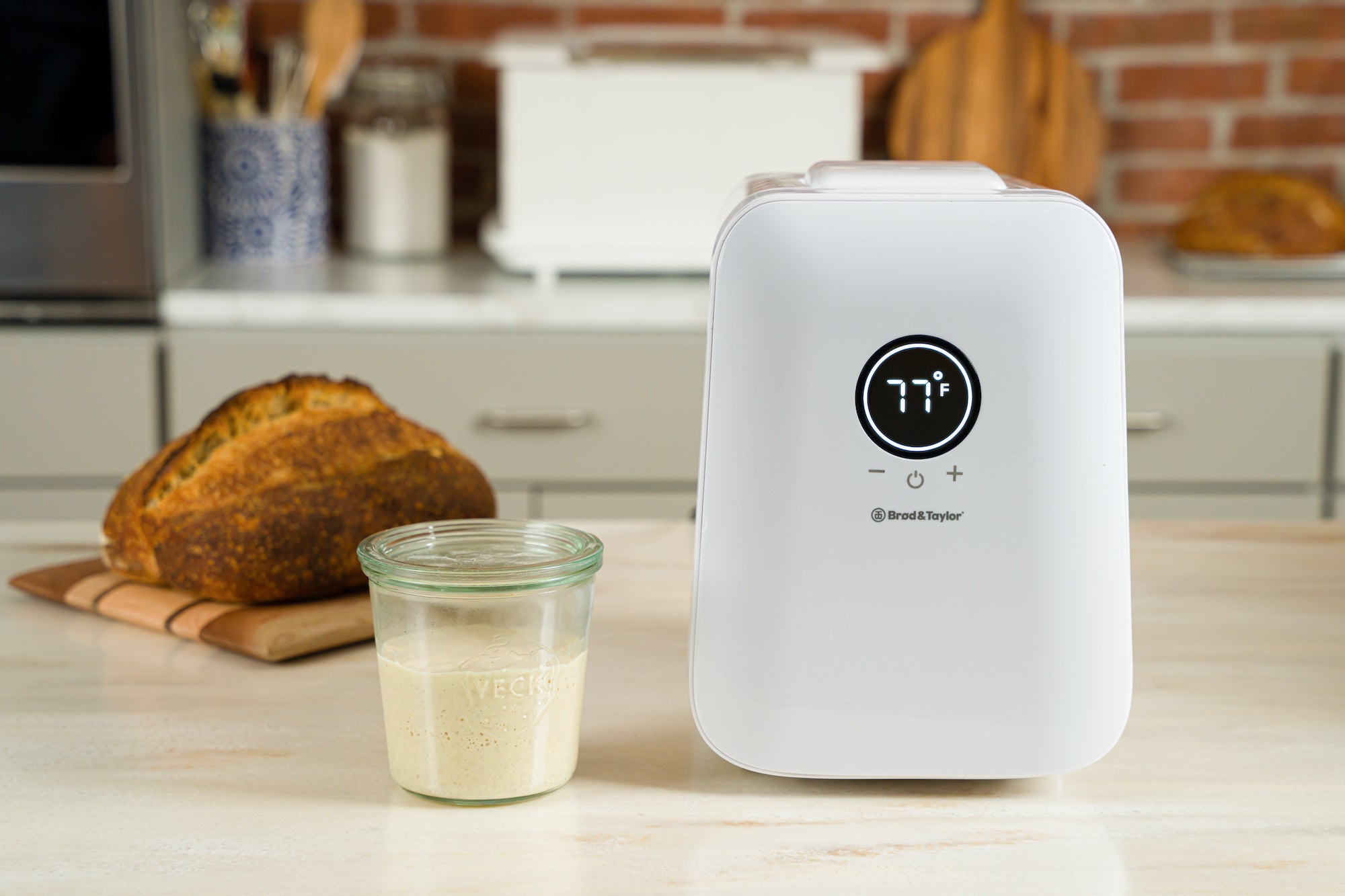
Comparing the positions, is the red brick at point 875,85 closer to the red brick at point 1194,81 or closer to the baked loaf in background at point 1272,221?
the red brick at point 1194,81

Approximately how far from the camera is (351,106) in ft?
6.81

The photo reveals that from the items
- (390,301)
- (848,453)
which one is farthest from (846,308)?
(390,301)

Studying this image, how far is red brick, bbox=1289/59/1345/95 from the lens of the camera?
2.23 m

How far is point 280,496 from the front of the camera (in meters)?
0.73

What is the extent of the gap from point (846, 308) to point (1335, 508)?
150 centimetres

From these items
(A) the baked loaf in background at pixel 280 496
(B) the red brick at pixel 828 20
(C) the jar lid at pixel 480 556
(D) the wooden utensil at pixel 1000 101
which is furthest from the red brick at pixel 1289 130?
(C) the jar lid at pixel 480 556

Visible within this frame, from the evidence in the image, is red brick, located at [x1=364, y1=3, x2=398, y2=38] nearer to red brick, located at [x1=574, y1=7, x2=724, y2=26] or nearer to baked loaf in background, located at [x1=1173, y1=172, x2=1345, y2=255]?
red brick, located at [x1=574, y1=7, x2=724, y2=26]

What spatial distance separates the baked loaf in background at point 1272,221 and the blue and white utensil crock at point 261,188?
1.30 meters

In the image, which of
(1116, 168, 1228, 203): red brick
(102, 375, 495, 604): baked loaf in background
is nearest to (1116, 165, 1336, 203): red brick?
(1116, 168, 1228, 203): red brick

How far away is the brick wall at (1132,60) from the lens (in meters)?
2.21

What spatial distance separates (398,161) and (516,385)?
48cm

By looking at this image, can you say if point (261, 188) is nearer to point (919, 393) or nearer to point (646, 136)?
point (646, 136)

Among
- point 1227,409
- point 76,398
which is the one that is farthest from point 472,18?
point 1227,409

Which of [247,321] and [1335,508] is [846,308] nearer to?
[247,321]
